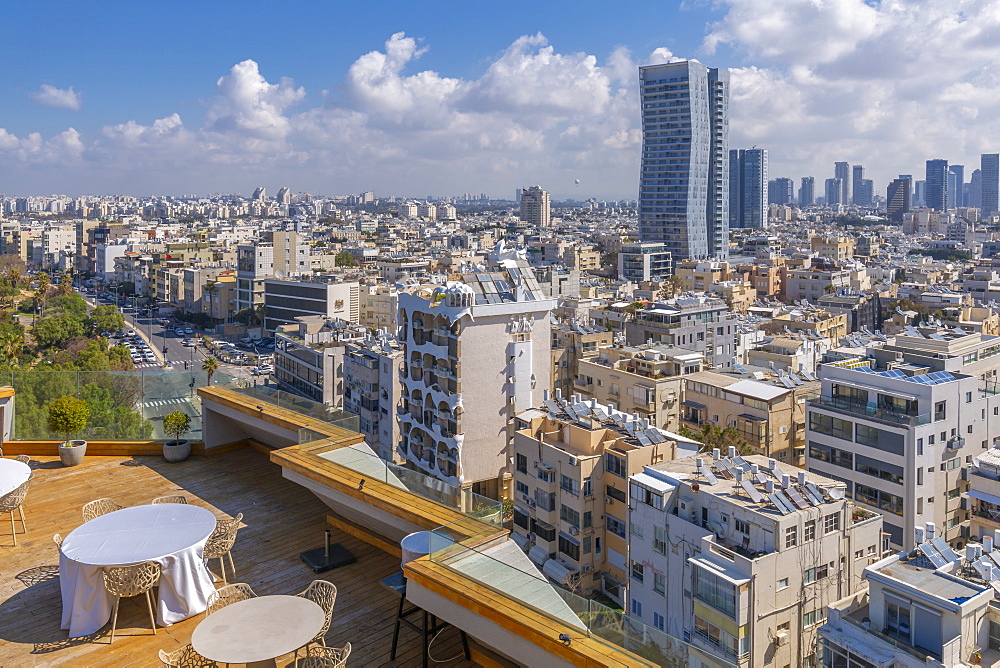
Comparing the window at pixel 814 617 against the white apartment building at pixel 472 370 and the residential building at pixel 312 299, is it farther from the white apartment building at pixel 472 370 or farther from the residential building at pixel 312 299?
the residential building at pixel 312 299

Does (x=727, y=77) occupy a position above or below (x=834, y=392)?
above

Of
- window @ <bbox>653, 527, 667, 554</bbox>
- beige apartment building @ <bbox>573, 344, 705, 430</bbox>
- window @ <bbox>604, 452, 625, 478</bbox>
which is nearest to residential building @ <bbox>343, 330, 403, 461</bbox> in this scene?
beige apartment building @ <bbox>573, 344, 705, 430</bbox>

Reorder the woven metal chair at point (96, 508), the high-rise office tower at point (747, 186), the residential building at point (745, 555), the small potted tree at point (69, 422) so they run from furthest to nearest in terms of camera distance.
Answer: the high-rise office tower at point (747, 186)
the residential building at point (745, 555)
the small potted tree at point (69, 422)
the woven metal chair at point (96, 508)

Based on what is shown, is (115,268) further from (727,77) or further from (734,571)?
(734,571)

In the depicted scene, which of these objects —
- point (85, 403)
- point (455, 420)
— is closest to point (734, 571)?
point (85, 403)

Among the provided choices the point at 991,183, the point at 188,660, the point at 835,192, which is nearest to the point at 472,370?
the point at 188,660

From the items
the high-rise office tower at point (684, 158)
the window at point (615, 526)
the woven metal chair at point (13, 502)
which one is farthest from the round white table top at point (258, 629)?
the high-rise office tower at point (684, 158)

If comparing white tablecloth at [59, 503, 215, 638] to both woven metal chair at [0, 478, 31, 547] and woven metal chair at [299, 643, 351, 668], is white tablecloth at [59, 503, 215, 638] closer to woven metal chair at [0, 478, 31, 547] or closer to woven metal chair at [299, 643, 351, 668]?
woven metal chair at [299, 643, 351, 668]
